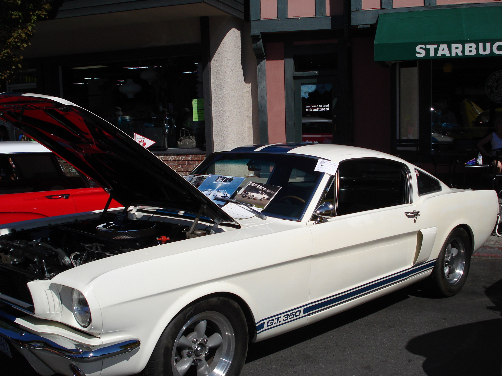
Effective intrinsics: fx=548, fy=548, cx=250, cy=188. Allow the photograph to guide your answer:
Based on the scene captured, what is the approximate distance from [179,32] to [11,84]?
5.85m

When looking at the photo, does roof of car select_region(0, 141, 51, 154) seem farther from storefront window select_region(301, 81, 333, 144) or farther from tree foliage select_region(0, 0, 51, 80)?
storefront window select_region(301, 81, 333, 144)

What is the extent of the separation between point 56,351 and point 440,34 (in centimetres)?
874

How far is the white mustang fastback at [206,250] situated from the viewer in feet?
9.60

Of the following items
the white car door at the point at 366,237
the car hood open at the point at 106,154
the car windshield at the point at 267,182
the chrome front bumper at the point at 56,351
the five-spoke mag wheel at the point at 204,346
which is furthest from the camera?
the car windshield at the point at 267,182

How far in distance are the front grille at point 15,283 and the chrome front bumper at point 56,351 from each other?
0.27 m

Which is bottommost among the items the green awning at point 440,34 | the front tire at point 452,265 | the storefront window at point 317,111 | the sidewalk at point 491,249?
the sidewalk at point 491,249

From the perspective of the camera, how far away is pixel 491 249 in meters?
7.12

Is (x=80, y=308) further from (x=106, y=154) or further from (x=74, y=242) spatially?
(x=106, y=154)

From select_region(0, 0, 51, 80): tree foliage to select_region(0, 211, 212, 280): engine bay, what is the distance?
5391 mm

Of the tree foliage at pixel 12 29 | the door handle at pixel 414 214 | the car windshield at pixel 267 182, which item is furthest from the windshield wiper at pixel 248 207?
the tree foliage at pixel 12 29

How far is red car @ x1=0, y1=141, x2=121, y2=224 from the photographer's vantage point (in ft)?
18.4

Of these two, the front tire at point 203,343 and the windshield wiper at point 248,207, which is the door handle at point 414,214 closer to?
the windshield wiper at point 248,207

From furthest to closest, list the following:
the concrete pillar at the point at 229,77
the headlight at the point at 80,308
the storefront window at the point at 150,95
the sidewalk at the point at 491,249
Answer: the storefront window at the point at 150,95 → the concrete pillar at the point at 229,77 → the sidewalk at the point at 491,249 → the headlight at the point at 80,308

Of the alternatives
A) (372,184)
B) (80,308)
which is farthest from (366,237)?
(80,308)
